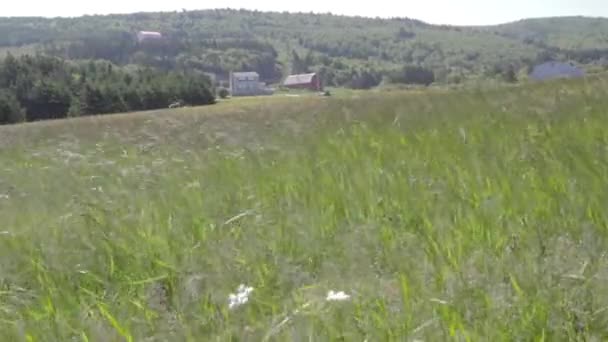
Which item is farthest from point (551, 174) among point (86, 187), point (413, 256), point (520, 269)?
point (86, 187)

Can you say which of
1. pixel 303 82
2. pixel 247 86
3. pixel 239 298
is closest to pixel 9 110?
pixel 239 298

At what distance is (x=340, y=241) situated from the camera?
3.43 m

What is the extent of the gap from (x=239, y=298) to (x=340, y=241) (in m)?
0.74

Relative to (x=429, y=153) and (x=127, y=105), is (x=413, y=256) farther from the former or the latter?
(x=127, y=105)

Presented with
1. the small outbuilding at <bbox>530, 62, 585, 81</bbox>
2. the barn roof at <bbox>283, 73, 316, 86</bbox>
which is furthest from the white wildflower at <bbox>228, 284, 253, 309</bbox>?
the barn roof at <bbox>283, 73, 316, 86</bbox>

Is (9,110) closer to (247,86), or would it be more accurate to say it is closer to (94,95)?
(94,95)

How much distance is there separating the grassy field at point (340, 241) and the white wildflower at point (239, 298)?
0.03 meters

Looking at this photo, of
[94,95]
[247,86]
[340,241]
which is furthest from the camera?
[247,86]

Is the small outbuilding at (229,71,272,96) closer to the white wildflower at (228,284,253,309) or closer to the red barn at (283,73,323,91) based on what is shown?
the red barn at (283,73,323,91)

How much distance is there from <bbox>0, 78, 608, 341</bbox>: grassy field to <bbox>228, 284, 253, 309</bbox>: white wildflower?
0.03 m

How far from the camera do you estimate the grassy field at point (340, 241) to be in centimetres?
247

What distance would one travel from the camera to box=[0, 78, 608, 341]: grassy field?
2.47 metres

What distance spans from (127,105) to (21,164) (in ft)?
173

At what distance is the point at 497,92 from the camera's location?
8.52 m
